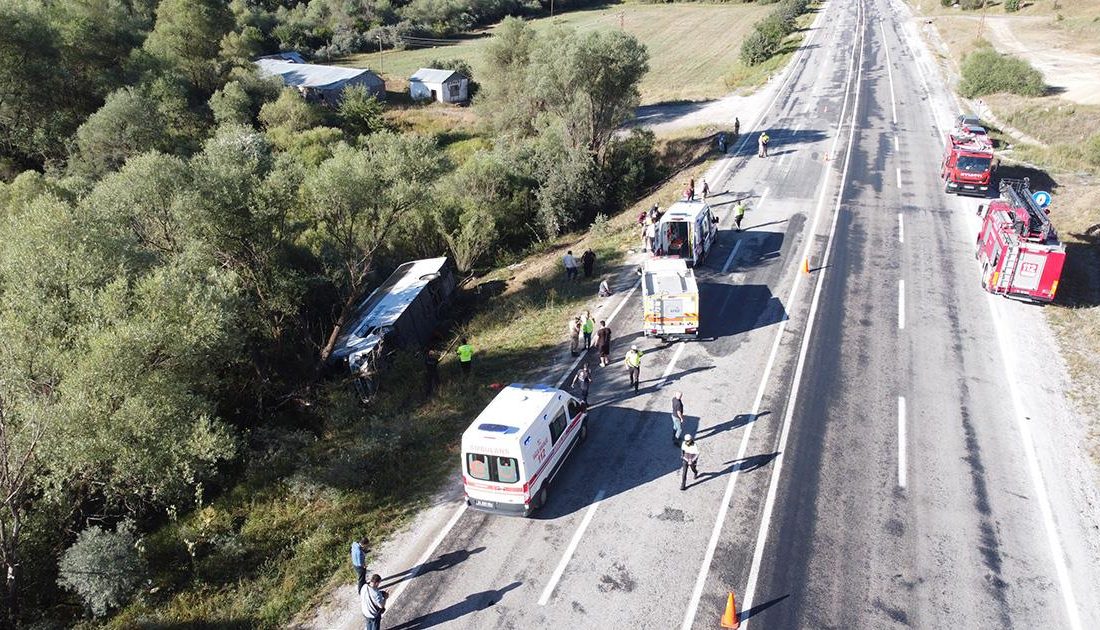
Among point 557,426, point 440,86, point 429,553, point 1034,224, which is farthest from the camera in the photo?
point 440,86

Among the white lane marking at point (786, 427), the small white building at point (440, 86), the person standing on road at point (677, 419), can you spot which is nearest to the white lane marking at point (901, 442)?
the white lane marking at point (786, 427)

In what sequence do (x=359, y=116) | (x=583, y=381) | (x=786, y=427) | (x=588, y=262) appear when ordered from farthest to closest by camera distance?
(x=359, y=116) < (x=588, y=262) < (x=583, y=381) < (x=786, y=427)

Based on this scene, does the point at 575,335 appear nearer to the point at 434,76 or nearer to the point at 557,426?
the point at 557,426

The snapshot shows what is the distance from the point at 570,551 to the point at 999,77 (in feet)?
179

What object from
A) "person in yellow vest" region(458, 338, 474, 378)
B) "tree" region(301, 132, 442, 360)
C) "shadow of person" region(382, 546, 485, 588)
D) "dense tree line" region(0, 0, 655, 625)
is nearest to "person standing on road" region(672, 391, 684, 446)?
"shadow of person" region(382, 546, 485, 588)

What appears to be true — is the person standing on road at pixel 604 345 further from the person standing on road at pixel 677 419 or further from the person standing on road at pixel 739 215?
the person standing on road at pixel 739 215

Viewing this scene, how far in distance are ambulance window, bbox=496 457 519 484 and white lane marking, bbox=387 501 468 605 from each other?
1865 millimetres

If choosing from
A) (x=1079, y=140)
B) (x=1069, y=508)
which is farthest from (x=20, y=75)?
(x=1079, y=140)

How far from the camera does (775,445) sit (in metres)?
16.1

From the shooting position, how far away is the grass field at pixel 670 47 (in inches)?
2791

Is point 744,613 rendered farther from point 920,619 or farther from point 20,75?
point 20,75

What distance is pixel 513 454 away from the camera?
43.3ft

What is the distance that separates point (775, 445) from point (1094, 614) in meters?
6.60

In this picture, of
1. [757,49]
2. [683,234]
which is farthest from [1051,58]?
[683,234]
